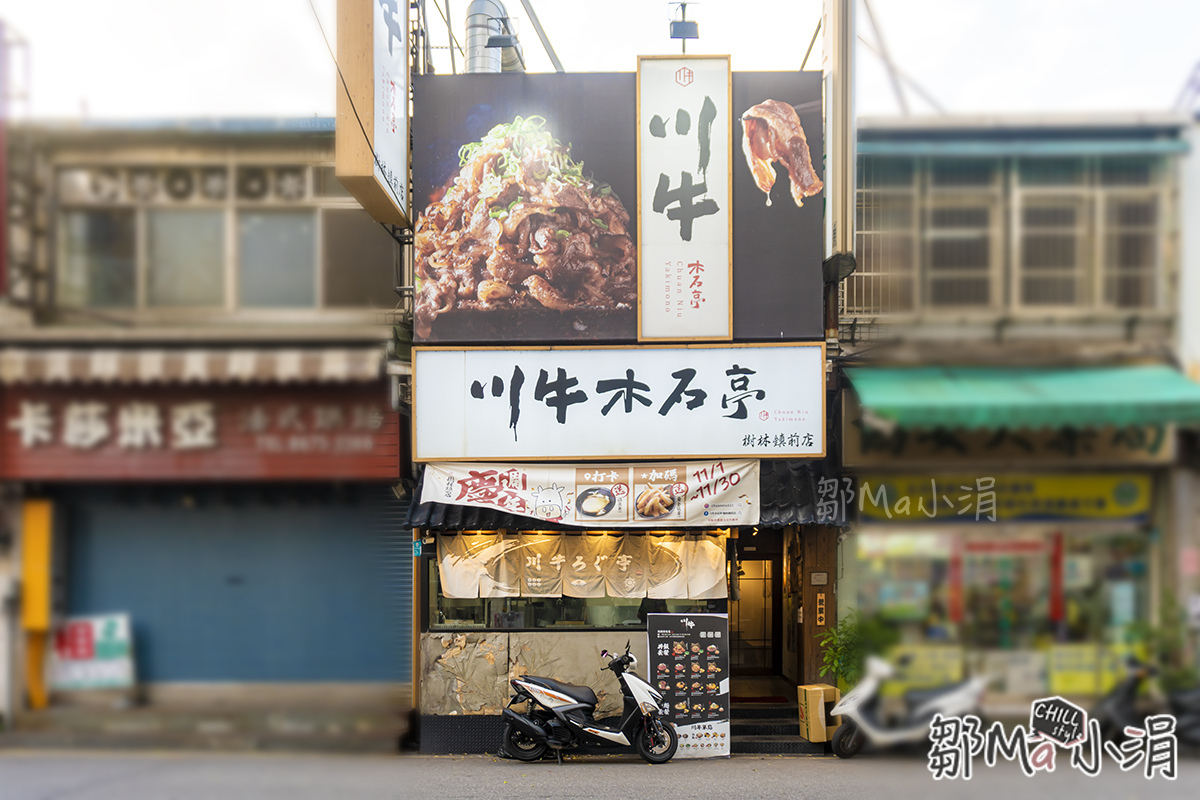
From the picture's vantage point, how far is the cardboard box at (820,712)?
10.2 m

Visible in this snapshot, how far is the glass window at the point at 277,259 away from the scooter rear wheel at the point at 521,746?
934 cm

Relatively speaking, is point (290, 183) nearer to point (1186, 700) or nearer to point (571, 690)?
point (1186, 700)

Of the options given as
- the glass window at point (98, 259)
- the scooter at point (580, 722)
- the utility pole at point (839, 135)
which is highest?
the utility pole at point (839, 135)

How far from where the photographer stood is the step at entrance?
1030 centimetres

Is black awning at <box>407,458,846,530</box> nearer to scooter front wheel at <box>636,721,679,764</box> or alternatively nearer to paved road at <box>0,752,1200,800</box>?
scooter front wheel at <box>636,721,679,764</box>

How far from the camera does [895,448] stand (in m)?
2.38

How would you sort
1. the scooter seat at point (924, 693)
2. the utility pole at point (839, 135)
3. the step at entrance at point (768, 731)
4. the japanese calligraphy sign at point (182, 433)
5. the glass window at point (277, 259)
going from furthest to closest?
the step at entrance at point (768, 731)
the utility pole at point (839, 135)
the scooter seat at point (924, 693)
the glass window at point (277, 259)
the japanese calligraphy sign at point (182, 433)

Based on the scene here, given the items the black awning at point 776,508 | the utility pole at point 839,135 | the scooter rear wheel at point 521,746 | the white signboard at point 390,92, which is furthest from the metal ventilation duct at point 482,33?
the scooter rear wheel at point 521,746

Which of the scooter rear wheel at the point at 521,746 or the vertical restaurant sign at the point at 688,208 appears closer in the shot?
the scooter rear wheel at the point at 521,746

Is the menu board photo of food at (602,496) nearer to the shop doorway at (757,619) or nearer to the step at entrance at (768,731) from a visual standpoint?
the step at entrance at (768,731)

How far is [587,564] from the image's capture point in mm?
10445

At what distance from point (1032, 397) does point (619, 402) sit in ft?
25.6

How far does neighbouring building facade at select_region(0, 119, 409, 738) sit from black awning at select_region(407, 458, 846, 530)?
8.10m

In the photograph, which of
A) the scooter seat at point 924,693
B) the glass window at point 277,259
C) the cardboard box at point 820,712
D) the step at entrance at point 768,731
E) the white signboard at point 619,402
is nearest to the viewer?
the glass window at point 277,259
